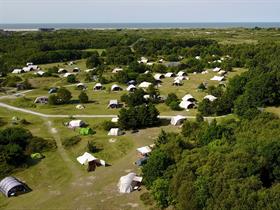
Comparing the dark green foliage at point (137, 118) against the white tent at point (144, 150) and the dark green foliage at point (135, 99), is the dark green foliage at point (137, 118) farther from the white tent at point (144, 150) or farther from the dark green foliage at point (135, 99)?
the dark green foliage at point (135, 99)

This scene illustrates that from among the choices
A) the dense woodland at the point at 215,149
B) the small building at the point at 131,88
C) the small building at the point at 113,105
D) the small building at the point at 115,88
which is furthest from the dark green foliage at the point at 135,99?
the small building at the point at 115,88

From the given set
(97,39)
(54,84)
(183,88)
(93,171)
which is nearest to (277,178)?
(93,171)

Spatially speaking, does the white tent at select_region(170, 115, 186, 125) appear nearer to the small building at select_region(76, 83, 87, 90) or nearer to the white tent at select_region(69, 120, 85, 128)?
the white tent at select_region(69, 120, 85, 128)

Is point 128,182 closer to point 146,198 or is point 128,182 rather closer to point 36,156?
point 146,198

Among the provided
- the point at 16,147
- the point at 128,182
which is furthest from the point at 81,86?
the point at 128,182

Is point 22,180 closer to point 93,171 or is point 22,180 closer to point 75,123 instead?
point 93,171

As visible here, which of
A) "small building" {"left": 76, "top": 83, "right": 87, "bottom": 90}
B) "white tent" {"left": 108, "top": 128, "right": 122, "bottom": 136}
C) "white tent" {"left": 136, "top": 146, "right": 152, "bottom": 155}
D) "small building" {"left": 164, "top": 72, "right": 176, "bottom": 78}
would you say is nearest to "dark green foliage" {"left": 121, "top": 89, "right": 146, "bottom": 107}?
"white tent" {"left": 108, "top": 128, "right": 122, "bottom": 136}
